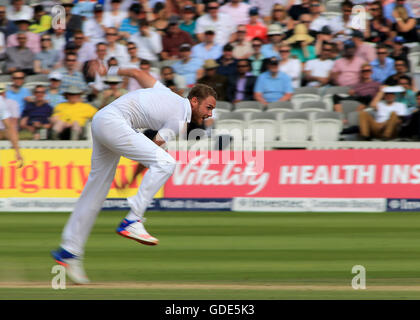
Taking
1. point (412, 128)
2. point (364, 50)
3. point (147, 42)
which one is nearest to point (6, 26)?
point (147, 42)

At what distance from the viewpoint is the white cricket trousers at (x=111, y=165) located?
22.6ft

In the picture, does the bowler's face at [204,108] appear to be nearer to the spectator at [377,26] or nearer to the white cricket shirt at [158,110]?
the white cricket shirt at [158,110]

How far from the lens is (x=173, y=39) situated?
15438 mm

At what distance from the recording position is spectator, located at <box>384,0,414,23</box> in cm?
1557

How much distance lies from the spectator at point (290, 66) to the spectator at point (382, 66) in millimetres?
1366

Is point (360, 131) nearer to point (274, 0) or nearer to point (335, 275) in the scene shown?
point (274, 0)

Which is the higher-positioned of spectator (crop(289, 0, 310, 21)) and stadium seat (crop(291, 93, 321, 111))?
spectator (crop(289, 0, 310, 21))

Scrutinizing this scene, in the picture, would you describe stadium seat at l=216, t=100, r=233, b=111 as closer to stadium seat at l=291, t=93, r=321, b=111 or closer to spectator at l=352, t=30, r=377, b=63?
stadium seat at l=291, t=93, r=321, b=111

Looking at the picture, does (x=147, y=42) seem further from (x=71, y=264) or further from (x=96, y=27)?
(x=71, y=264)

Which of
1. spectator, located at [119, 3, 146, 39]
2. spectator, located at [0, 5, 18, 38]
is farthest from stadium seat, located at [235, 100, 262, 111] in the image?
spectator, located at [0, 5, 18, 38]

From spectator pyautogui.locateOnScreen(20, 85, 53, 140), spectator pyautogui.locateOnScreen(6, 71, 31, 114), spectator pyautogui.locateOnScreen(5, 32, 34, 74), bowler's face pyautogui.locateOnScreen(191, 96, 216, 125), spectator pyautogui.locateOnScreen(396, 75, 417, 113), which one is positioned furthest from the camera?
spectator pyautogui.locateOnScreen(5, 32, 34, 74)

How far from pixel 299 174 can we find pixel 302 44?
3284 mm

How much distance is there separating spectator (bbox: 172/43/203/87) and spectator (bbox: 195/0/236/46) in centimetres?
68

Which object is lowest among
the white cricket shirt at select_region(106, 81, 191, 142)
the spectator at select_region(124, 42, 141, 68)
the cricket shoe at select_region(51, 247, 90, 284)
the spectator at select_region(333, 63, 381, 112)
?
the spectator at select_region(333, 63, 381, 112)
